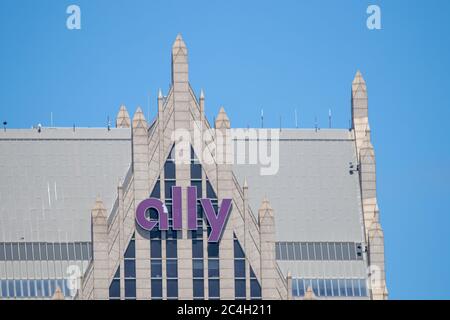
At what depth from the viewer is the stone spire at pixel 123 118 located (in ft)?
491

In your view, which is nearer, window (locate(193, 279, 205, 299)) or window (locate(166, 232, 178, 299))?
window (locate(193, 279, 205, 299))

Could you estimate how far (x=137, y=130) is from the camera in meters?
131

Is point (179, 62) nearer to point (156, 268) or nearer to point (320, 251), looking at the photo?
point (156, 268)

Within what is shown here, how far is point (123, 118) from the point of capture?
15088 centimetres

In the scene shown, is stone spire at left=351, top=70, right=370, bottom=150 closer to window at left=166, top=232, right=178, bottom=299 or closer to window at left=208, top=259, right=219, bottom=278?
window at left=208, top=259, right=219, bottom=278

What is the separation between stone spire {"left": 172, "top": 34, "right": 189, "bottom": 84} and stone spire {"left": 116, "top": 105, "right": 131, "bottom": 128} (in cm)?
1745

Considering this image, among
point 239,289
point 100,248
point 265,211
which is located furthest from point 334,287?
point 100,248

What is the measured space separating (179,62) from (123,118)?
19812 millimetres

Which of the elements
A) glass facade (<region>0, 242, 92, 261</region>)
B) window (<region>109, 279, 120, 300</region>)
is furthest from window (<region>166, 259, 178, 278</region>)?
glass facade (<region>0, 242, 92, 261</region>)

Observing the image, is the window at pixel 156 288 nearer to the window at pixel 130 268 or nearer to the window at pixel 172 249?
the window at pixel 130 268

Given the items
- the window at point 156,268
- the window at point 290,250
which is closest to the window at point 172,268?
the window at point 156,268

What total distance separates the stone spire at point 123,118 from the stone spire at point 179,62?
17453 mm

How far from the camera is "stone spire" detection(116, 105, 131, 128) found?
150m
